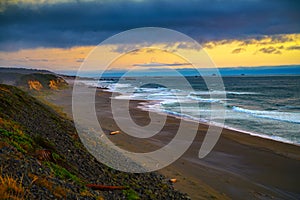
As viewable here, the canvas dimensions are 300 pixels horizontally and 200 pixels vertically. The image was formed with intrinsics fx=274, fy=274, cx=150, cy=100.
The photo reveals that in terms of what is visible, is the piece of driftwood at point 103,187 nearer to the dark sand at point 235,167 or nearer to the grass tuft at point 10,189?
the grass tuft at point 10,189

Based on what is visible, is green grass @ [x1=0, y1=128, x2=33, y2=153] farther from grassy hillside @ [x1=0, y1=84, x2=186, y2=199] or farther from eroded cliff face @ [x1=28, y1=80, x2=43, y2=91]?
eroded cliff face @ [x1=28, y1=80, x2=43, y2=91]

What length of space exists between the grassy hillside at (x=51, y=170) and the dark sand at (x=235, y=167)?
1.71m

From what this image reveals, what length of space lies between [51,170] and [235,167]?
911 cm

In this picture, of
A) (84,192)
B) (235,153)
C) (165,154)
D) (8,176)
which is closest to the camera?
(8,176)

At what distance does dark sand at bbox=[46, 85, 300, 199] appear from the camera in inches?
396

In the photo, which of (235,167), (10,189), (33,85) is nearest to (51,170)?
(10,189)

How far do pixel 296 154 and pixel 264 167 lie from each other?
3.19m

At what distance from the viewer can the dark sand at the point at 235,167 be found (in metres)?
10.1

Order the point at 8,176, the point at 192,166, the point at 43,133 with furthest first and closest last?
the point at 192,166, the point at 43,133, the point at 8,176

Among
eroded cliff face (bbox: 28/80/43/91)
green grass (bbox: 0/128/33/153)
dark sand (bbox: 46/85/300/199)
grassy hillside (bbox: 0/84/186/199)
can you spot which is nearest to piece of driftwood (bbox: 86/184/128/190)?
grassy hillside (bbox: 0/84/186/199)

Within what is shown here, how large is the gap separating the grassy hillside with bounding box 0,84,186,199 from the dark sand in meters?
1.71

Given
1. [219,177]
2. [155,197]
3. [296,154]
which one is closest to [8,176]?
[155,197]

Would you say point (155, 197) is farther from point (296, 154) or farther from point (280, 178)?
point (296, 154)

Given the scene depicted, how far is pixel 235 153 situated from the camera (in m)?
15.4
